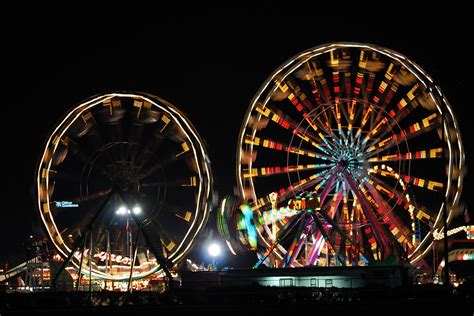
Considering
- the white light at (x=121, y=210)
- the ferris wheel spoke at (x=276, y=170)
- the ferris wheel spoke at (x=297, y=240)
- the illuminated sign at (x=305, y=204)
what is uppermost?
the ferris wheel spoke at (x=276, y=170)

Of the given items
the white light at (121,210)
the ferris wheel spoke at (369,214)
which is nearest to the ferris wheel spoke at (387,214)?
the ferris wheel spoke at (369,214)

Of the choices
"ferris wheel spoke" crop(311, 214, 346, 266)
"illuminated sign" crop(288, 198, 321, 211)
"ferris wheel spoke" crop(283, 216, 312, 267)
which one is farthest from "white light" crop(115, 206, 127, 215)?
"ferris wheel spoke" crop(311, 214, 346, 266)

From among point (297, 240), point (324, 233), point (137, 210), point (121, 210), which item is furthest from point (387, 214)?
point (121, 210)

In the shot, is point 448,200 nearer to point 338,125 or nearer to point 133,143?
point 338,125

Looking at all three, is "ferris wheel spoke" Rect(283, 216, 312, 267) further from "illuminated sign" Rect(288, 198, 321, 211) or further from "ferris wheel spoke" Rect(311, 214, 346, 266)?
"illuminated sign" Rect(288, 198, 321, 211)

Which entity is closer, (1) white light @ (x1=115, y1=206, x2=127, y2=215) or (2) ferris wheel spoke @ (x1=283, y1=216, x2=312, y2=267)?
(2) ferris wheel spoke @ (x1=283, y1=216, x2=312, y2=267)

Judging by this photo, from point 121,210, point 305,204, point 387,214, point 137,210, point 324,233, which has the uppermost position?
point 121,210

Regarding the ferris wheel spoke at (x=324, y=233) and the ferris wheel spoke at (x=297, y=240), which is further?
the ferris wheel spoke at (x=297, y=240)

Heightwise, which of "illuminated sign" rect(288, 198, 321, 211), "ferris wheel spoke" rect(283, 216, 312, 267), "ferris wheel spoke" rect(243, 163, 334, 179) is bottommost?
"ferris wheel spoke" rect(283, 216, 312, 267)

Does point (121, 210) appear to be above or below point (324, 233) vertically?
above

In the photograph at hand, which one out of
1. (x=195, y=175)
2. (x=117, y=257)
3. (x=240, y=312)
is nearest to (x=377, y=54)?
(x=195, y=175)

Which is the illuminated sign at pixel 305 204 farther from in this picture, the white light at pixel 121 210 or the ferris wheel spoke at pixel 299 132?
the white light at pixel 121 210

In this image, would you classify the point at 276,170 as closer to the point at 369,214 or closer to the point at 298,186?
the point at 298,186

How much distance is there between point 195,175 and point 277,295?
1616cm
